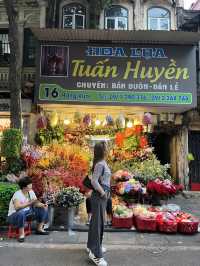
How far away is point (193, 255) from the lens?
6.64 metres

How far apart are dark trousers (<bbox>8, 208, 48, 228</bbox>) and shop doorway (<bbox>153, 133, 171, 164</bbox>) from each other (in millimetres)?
9778

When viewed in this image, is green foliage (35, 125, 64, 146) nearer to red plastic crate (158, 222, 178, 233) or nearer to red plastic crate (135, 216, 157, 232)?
red plastic crate (135, 216, 157, 232)

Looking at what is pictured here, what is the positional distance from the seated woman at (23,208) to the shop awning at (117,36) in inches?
276

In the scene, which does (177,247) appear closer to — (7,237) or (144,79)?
(7,237)

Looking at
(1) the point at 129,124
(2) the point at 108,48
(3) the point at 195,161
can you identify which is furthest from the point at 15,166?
(3) the point at 195,161

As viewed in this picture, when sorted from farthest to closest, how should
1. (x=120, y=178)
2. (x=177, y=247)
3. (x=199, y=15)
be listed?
(x=199, y=15), (x=120, y=178), (x=177, y=247)

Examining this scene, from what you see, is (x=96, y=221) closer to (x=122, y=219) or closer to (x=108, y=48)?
(x=122, y=219)

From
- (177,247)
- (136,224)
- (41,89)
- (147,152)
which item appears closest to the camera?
(177,247)

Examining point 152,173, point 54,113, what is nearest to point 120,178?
point 152,173

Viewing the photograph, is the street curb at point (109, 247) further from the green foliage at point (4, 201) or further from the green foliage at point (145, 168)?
the green foliage at point (145, 168)

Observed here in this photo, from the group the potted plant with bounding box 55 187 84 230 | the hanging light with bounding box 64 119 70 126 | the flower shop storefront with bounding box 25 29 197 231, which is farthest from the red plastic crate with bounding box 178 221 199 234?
the hanging light with bounding box 64 119 70 126

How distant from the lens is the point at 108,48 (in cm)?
→ 1365

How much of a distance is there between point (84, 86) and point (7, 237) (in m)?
7.00

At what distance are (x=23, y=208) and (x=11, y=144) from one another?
120 inches
